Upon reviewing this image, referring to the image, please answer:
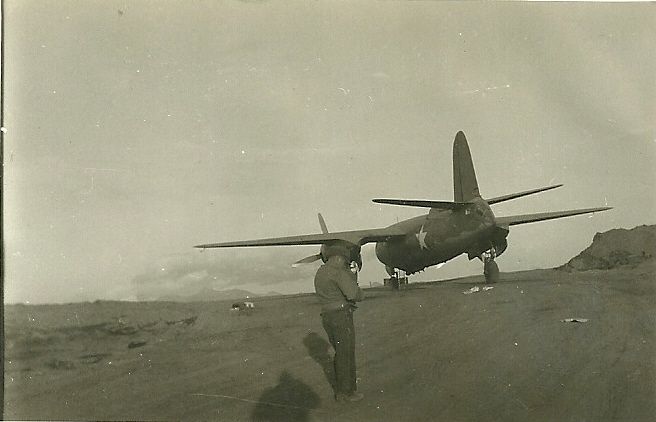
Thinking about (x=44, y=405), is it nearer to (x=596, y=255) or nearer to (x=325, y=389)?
(x=325, y=389)

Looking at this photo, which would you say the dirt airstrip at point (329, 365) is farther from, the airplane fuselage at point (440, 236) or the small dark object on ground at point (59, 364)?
the airplane fuselage at point (440, 236)

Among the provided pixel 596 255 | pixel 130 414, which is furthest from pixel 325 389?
pixel 596 255

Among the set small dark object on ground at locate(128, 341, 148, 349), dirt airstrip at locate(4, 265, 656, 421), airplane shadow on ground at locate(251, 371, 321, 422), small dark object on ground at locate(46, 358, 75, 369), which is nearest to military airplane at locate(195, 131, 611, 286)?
dirt airstrip at locate(4, 265, 656, 421)

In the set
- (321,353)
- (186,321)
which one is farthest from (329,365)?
(186,321)

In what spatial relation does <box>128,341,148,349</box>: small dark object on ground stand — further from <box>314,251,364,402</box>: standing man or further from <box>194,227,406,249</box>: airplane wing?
<box>314,251,364,402</box>: standing man

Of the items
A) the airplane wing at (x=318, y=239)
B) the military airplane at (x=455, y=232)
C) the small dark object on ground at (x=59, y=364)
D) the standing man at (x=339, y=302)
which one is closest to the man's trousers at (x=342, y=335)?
the standing man at (x=339, y=302)

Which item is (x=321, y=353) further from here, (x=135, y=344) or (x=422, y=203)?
(x=422, y=203)
